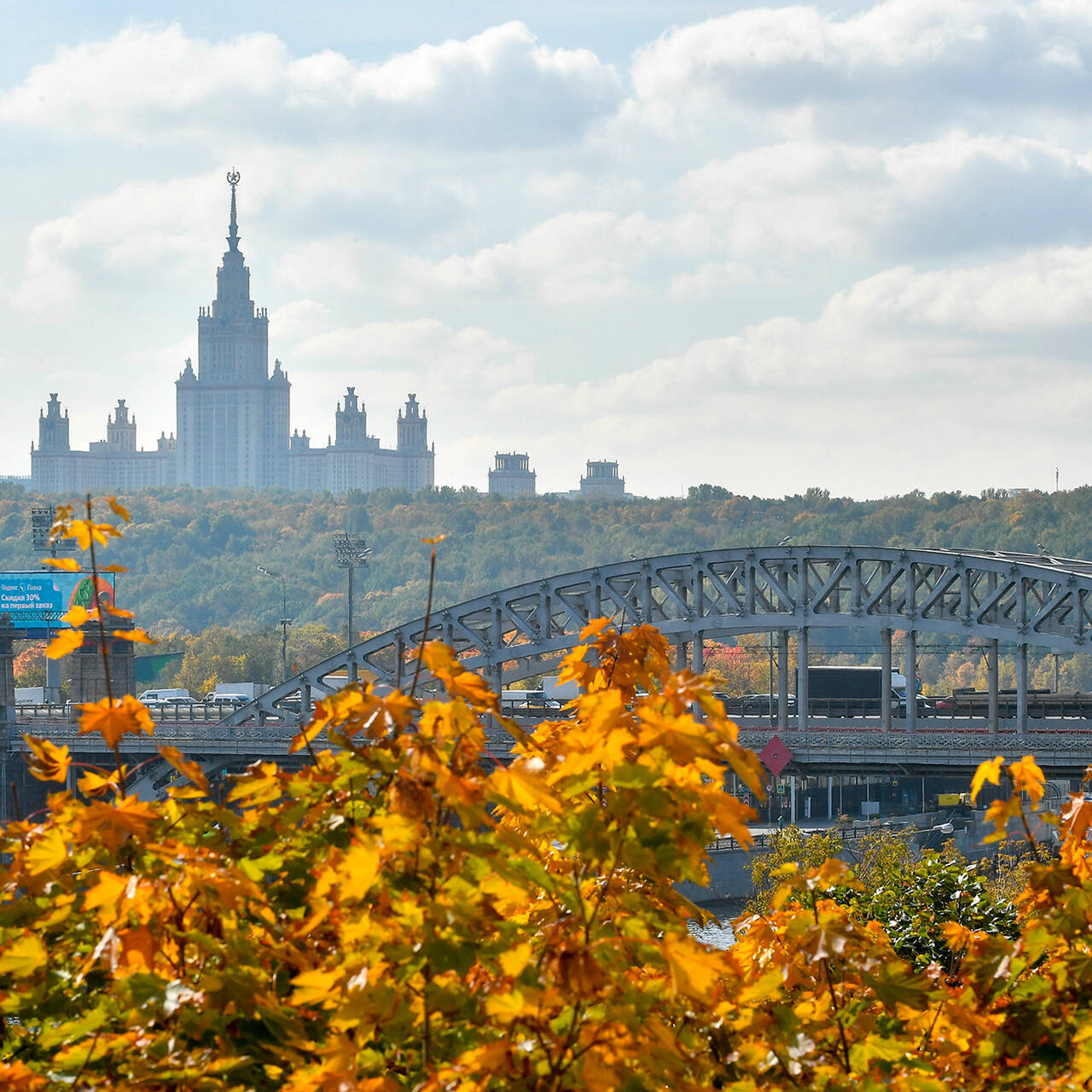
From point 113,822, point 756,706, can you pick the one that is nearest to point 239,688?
point 756,706

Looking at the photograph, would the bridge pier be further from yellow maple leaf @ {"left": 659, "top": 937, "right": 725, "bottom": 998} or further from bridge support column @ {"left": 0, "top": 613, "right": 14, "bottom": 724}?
yellow maple leaf @ {"left": 659, "top": 937, "right": 725, "bottom": 998}

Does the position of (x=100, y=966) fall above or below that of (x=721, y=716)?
below

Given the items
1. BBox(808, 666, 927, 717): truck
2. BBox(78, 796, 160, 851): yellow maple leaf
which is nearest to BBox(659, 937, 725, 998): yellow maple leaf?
BBox(78, 796, 160, 851): yellow maple leaf

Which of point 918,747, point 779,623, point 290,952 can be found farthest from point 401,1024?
point 779,623

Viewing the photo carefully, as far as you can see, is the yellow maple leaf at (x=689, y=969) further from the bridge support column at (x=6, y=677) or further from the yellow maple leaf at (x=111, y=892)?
the bridge support column at (x=6, y=677)

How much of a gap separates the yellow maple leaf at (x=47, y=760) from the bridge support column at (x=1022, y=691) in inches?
2319

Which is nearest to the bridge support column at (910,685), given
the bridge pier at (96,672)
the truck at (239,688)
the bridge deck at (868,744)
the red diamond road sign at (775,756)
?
the bridge deck at (868,744)

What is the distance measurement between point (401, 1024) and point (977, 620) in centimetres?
6208

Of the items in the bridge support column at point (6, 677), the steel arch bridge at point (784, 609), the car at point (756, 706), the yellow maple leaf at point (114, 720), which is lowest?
the car at point (756, 706)

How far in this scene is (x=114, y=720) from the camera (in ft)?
23.9

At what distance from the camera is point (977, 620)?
217 feet

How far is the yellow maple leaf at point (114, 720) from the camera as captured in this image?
23.9ft

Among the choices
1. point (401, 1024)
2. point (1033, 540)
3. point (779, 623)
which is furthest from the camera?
point (1033, 540)

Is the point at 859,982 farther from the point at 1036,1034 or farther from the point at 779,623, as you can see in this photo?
the point at 779,623
